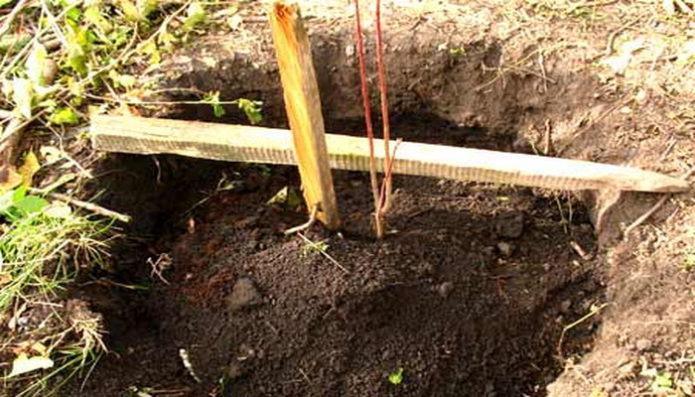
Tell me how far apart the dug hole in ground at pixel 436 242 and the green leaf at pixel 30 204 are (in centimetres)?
17

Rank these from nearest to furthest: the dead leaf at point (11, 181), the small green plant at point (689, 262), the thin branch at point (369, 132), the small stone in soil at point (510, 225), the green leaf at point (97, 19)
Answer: the thin branch at point (369, 132) < the small green plant at point (689, 262) < the dead leaf at point (11, 181) < the small stone in soil at point (510, 225) < the green leaf at point (97, 19)

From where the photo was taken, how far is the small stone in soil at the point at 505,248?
2.27 meters

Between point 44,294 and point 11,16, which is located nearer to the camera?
point 44,294

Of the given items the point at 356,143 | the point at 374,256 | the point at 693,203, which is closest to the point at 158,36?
the point at 356,143

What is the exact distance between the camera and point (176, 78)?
8.01ft

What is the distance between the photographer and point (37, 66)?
95.5 inches

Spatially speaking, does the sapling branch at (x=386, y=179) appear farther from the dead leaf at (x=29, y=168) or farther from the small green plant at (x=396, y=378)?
the dead leaf at (x=29, y=168)

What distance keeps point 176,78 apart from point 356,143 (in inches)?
28.1

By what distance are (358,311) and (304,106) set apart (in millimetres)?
607

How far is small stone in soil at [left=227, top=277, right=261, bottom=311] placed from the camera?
82.0 inches

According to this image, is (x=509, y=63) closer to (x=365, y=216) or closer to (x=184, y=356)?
(x=365, y=216)

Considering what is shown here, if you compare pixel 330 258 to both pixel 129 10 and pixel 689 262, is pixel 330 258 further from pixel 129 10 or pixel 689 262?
pixel 129 10

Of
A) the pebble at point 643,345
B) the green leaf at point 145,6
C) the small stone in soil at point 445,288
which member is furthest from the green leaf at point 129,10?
the pebble at point 643,345

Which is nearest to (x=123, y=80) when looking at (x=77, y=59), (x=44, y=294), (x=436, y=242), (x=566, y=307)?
(x=77, y=59)
